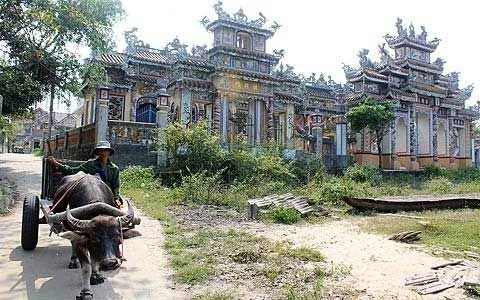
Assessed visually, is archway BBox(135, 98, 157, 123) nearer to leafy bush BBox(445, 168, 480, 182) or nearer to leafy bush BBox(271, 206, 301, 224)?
leafy bush BBox(271, 206, 301, 224)

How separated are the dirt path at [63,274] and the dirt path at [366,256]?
2.37 meters

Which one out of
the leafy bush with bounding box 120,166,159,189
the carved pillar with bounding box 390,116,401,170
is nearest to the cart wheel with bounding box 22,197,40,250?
the leafy bush with bounding box 120,166,159,189

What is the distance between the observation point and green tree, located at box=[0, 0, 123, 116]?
502 inches

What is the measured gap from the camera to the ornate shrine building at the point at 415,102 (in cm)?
2580

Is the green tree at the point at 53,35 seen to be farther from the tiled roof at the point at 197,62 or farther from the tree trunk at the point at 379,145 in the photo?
the tree trunk at the point at 379,145

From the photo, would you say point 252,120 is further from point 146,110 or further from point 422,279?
point 422,279

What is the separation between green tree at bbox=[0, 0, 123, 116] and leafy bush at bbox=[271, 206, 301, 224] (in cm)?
846

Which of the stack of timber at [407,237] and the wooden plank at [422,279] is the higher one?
the stack of timber at [407,237]

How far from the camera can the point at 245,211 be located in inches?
456

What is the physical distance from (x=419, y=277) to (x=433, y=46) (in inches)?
1063

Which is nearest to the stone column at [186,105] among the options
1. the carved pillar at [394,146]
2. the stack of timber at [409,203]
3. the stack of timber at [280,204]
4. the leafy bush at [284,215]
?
the stack of timber at [280,204]

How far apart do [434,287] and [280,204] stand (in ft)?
20.0

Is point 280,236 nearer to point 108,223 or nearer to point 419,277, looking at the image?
point 419,277

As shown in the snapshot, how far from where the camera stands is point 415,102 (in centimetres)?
2677
